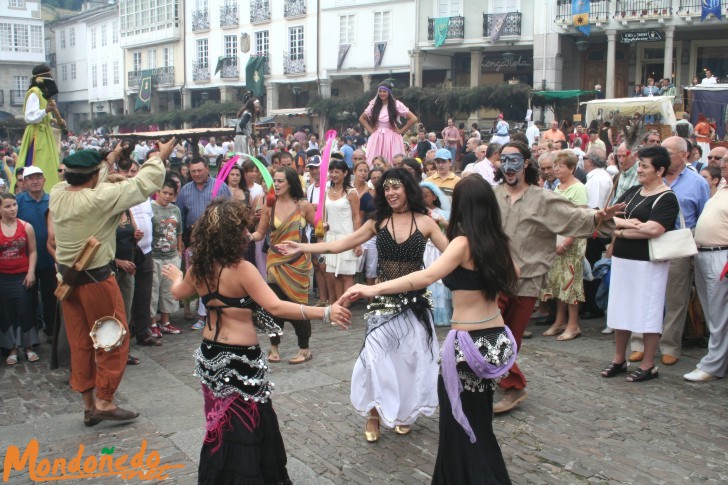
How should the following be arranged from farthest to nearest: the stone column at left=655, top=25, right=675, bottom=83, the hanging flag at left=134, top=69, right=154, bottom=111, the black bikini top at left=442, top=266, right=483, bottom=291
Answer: the hanging flag at left=134, top=69, right=154, bottom=111 < the stone column at left=655, top=25, right=675, bottom=83 < the black bikini top at left=442, top=266, right=483, bottom=291

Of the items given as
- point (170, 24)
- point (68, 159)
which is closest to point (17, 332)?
point (68, 159)

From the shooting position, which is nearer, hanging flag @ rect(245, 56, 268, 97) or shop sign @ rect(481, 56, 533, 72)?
shop sign @ rect(481, 56, 533, 72)

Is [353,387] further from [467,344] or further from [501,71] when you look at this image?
[501,71]

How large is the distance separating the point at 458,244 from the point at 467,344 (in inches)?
22.0

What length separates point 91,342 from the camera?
553 cm

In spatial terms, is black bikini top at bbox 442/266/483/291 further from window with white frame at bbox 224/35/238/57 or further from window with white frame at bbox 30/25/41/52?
window with white frame at bbox 30/25/41/52

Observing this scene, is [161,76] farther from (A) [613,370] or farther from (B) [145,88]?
(A) [613,370]

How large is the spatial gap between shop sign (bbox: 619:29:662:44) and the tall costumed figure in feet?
85.0

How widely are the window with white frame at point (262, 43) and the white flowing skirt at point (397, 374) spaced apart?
134ft

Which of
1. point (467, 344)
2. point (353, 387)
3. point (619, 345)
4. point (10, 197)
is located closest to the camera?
point (467, 344)

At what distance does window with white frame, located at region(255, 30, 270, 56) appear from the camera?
44.0m

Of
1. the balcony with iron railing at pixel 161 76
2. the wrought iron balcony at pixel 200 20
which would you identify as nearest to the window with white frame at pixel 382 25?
the wrought iron balcony at pixel 200 20

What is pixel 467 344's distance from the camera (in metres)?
4.07

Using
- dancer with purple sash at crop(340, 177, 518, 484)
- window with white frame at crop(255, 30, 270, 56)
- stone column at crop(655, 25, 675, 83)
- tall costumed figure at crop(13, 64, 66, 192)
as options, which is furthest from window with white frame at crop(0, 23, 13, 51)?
dancer with purple sash at crop(340, 177, 518, 484)
